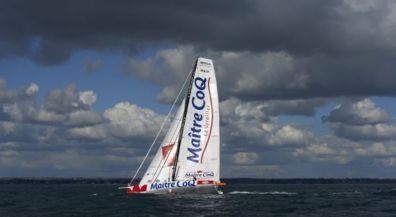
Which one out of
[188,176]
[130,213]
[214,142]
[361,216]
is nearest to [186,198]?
[188,176]

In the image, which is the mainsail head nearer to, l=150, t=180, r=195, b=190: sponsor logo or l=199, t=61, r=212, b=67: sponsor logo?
l=199, t=61, r=212, b=67: sponsor logo

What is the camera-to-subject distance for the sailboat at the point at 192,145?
2638 inches

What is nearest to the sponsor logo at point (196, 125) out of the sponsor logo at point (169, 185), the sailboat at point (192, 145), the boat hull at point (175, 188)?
the sailboat at point (192, 145)

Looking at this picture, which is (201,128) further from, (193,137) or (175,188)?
(175,188)

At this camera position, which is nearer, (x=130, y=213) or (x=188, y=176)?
(x=130, y=213)

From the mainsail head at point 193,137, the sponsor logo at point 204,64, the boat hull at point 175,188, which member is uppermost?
the sponsor logo at point 204,64

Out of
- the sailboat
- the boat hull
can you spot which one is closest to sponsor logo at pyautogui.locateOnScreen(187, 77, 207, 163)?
the sailboat

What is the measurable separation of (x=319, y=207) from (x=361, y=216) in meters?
10.2

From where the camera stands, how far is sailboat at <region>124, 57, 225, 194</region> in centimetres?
6700

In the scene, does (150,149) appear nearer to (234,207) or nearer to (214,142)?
(214,142)

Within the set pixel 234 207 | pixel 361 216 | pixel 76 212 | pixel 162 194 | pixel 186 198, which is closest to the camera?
pixel 361 216

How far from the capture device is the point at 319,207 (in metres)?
60.2

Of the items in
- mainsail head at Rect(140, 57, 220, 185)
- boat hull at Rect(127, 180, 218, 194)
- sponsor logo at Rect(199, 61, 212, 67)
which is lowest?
boat hull at Rect(127, 180, 218, 194)

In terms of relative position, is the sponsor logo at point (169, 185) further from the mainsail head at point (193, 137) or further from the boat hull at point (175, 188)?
the mainsail head at point (193, 137)
